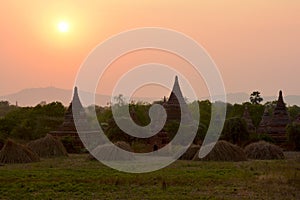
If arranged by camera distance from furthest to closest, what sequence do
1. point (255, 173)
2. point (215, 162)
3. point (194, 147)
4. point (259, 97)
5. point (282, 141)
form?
point (259, 97) → point (282, 141) → point (194, 147) → point (215, 162) → point (255, 173)

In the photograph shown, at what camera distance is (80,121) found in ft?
135

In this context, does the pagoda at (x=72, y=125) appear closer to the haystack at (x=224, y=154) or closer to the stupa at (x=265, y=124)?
the haystack at (x=224, y=154)

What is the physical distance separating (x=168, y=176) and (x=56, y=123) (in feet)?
100

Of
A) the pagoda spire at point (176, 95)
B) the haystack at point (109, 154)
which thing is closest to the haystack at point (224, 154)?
the haystack at point (109, 154)

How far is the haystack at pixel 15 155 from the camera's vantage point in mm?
27516

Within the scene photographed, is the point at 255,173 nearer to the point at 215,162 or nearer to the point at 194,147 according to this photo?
the point at 215,162

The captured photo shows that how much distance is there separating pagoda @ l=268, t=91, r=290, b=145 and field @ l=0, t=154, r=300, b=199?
21432mm

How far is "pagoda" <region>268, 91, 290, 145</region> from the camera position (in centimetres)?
4361

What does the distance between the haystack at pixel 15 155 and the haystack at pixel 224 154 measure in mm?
8402

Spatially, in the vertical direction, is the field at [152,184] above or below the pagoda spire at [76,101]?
below

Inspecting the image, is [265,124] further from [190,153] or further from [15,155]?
[15,155]

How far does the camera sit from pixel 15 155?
2766 centimetres

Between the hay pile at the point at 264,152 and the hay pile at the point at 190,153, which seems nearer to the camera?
the hay pile at the point at 190,153

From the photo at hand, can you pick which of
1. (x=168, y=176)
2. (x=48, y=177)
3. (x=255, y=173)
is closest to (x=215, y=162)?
(x=255, y=173)
